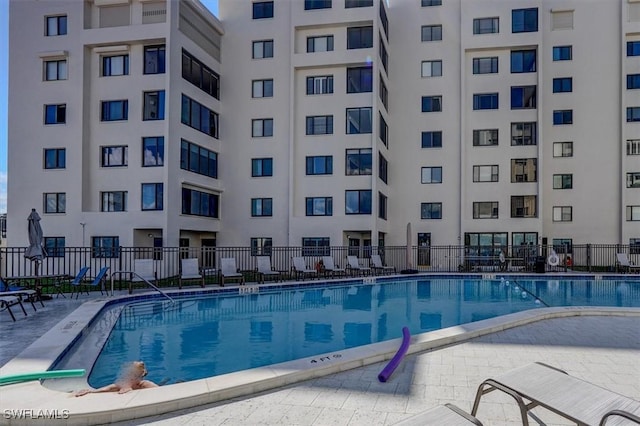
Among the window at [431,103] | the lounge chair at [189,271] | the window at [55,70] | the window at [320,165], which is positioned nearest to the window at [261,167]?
the window at [320,165]

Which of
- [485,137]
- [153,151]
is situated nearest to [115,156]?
[153,151]

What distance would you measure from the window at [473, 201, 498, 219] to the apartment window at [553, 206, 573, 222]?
137 inches

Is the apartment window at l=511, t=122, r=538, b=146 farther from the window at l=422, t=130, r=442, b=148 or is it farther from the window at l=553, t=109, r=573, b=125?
the window at l=422, t=130, r=442, b=148

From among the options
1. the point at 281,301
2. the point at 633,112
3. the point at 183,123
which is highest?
the point at 633,112

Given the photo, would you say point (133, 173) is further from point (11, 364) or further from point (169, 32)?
point (11, 364)

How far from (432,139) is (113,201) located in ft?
58.1

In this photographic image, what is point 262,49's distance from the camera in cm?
2336

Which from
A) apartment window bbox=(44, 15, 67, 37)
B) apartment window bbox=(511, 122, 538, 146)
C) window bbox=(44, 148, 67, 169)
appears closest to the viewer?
window bbox=(44, 148, 67, 169)

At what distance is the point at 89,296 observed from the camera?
11523 millimetres

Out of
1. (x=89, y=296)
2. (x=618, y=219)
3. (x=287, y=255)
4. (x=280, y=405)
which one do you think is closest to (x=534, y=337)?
(x=280, y=405)

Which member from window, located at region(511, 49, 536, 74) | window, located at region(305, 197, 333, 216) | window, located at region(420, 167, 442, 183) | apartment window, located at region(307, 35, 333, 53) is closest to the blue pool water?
window, located at region(305, 197, 333, 216)

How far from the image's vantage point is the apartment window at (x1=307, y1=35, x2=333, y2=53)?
22.6 meters

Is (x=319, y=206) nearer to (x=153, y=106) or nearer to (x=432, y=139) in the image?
(x=432, y=139)

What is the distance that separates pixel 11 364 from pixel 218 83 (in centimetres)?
2077
